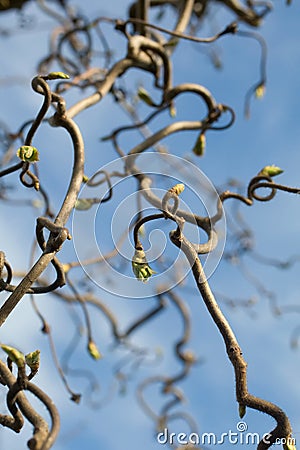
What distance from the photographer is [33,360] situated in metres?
0.59

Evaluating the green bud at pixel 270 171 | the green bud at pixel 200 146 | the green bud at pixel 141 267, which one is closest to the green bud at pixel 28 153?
the green bud at pixel 141 267

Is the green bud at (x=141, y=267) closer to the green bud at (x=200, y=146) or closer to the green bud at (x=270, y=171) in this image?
the green bud at (x=270, y=171)

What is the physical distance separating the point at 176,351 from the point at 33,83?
1124 millimetres

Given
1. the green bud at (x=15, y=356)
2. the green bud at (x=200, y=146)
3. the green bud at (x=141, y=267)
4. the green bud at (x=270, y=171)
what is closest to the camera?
the green bud at (x=15, y=356)

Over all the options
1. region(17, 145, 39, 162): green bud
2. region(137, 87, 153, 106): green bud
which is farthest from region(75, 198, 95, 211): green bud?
region(137, 87, 153, 106): green bud

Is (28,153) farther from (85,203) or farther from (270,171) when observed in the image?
(270,171)

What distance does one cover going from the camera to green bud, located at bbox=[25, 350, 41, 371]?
585 millimetres

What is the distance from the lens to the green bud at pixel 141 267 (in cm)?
68

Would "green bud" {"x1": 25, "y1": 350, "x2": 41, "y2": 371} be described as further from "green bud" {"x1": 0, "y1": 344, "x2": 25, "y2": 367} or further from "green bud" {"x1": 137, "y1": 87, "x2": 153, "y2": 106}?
"green bud" {"x1": 137, "y1": 87, "x2": 153, "y2": 106}

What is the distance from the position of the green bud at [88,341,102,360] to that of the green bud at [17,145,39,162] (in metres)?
0.51

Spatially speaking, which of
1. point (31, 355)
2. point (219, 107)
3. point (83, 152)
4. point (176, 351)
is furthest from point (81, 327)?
point (31, 355)

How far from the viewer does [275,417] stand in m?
0.56

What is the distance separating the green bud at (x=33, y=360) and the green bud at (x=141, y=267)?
0.15 meters

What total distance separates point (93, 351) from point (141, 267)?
0.52 meters
